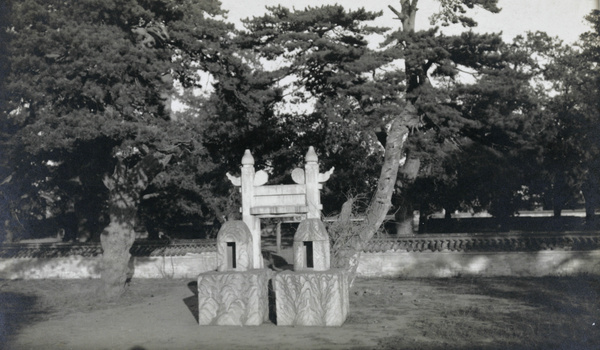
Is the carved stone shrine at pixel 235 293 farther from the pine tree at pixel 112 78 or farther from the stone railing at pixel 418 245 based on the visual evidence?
the stone railing at pixel 418 245

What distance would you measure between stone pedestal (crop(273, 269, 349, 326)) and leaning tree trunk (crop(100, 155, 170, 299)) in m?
7.71

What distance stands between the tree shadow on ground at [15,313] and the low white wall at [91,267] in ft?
10.2

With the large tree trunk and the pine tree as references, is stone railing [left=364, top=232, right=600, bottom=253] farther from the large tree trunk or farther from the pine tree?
the pine tree

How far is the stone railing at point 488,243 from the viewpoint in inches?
666

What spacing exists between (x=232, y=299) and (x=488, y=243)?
10265 mm

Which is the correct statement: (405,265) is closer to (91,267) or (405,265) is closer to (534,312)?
(534,312)

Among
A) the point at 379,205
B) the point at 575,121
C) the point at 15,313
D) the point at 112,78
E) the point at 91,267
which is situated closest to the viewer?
the point at 15,313

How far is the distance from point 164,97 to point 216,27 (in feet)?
9.10

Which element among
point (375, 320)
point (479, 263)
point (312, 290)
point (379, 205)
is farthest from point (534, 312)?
point (379, 205)

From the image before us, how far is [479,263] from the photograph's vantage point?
1784 cm

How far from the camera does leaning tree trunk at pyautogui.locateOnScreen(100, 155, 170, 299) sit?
1697cm

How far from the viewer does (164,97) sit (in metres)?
16.9

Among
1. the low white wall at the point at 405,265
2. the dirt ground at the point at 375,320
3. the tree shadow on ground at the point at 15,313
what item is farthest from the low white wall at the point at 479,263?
the tree shadow on ground at the point at 15,313

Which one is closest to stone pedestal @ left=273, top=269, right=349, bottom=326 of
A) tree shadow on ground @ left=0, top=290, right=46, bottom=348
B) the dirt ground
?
the dirt ground
